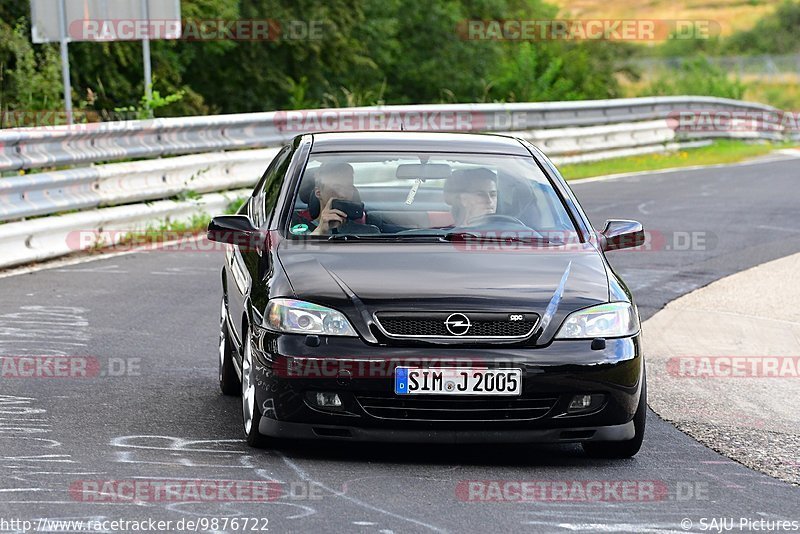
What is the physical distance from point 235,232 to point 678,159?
20.7 metres

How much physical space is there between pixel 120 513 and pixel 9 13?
22697 mm

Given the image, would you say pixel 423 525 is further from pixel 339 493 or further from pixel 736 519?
pixel 736 519

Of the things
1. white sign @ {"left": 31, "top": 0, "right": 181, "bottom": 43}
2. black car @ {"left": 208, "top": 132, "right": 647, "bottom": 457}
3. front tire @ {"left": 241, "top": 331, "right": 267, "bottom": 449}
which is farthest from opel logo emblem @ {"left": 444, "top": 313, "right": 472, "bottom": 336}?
white sign @ {"left": 31, "top": 0, "right": 181, "bottom": 43}

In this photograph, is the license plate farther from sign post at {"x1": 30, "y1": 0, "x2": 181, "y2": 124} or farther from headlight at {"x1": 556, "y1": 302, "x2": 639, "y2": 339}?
sign post at {"x1": 30, "y1": 0, "x2": 181, "y2": 124}

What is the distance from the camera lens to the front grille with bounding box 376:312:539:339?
21.0ft

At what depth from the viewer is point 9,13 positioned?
2686 centimetres

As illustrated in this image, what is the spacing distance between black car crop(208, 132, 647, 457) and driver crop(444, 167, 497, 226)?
0.23 metres

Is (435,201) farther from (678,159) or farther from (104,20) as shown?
(678,159)

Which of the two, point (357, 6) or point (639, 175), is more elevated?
point (357, 6)

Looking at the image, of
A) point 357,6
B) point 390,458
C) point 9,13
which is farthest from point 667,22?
point 390,458

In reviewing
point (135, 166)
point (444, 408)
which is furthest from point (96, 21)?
point (444, 408)

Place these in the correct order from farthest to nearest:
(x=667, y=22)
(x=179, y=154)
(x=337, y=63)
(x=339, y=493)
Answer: (x=667, y=22), (x=337, y=63), (x=179, y=154), (x=339, y=493)

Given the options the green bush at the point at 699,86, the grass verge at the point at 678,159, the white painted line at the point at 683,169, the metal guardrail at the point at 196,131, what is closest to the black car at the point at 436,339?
the metal guardrail at the point at 196,131

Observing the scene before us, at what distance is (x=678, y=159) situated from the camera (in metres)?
27.3
